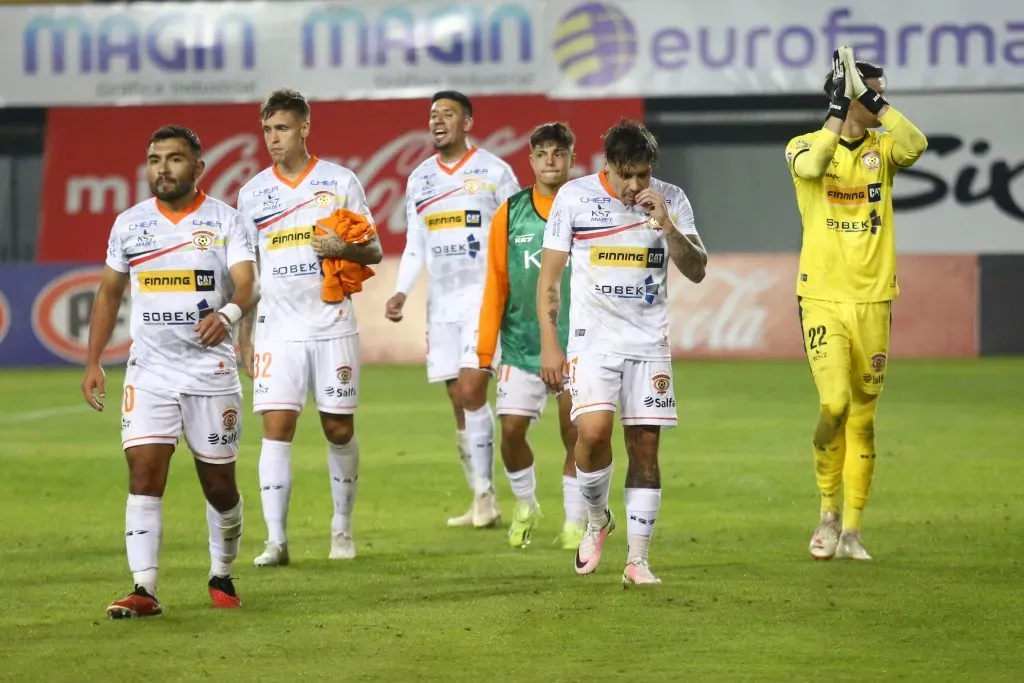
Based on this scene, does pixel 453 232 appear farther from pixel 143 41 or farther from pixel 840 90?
pixel 143 41

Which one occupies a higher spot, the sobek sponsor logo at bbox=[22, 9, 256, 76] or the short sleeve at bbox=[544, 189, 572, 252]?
the sobek sponsor logo at bbox=[22, 9, 256, 76]

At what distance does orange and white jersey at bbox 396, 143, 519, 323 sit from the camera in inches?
416

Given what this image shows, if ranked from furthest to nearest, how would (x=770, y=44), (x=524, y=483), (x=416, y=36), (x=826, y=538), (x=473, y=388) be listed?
(x=416, y=36)
(x=770, y=44)
(x=473, y=388)
(x=524, y=483)
(x=826, y=538)

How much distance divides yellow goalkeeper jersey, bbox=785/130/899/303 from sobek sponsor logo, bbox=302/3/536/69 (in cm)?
1675

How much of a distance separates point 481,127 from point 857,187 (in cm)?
1712

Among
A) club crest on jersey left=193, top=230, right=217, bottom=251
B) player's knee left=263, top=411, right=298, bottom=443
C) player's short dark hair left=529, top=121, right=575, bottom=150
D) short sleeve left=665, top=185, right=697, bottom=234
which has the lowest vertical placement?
player's knee left=263, top=411, right=298, bottom=443

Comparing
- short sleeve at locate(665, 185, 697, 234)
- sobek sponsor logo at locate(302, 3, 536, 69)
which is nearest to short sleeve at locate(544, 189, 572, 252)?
short sleeve at locate(665, 185, 697, 234)

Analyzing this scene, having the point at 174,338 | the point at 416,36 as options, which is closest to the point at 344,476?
the point at 174,338

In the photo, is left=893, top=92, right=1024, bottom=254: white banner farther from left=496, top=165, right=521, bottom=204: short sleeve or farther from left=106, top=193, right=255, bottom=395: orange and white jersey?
left=106, top=193, right=255, bottom=395: orange and white jersey

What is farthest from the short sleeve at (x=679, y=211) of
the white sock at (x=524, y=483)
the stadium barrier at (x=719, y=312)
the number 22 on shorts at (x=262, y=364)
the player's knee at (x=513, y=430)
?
the stadium barrier at (x=719, y=312)

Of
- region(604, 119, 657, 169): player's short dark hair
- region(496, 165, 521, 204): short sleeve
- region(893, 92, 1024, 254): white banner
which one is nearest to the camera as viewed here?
region(604, 119, 657, 169): player's short dark hair

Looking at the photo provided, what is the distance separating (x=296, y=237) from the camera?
891 centimetres

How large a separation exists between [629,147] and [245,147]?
18.7 metres

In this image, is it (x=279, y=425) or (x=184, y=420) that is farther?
(x=279, y=425)
